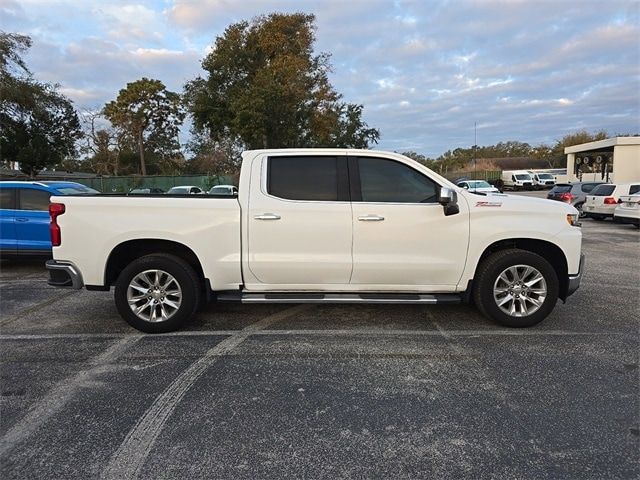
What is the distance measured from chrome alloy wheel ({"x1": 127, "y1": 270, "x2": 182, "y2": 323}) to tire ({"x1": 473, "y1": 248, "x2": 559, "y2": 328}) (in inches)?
127

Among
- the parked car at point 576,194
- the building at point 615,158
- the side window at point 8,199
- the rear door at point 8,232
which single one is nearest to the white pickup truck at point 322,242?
the rear door at point 8,232

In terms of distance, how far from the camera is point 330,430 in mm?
3098

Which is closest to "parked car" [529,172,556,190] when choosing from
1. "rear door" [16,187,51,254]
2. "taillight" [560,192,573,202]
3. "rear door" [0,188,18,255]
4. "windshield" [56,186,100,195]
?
Answer: "taillight" [560,192,573,202]

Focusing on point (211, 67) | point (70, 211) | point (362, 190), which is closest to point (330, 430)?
point (362, 190)

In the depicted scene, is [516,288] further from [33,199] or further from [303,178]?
[33,199]

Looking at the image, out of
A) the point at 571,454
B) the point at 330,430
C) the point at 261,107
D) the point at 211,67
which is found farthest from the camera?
the point at 211,67

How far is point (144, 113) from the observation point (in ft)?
163

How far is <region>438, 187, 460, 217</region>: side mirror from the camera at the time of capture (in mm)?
4633

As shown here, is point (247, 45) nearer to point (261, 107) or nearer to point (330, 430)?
point (261, 107)

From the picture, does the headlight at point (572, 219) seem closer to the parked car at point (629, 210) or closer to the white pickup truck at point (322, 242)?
the white pickup truck at point (322, 242)

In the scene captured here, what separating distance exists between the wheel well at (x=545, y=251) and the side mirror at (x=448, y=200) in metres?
0.60

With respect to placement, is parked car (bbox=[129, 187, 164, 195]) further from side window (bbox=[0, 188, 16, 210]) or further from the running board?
side window (bbox=[0, 188, 16, 210])

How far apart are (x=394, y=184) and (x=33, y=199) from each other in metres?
6.64

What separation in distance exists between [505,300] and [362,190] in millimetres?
1918
